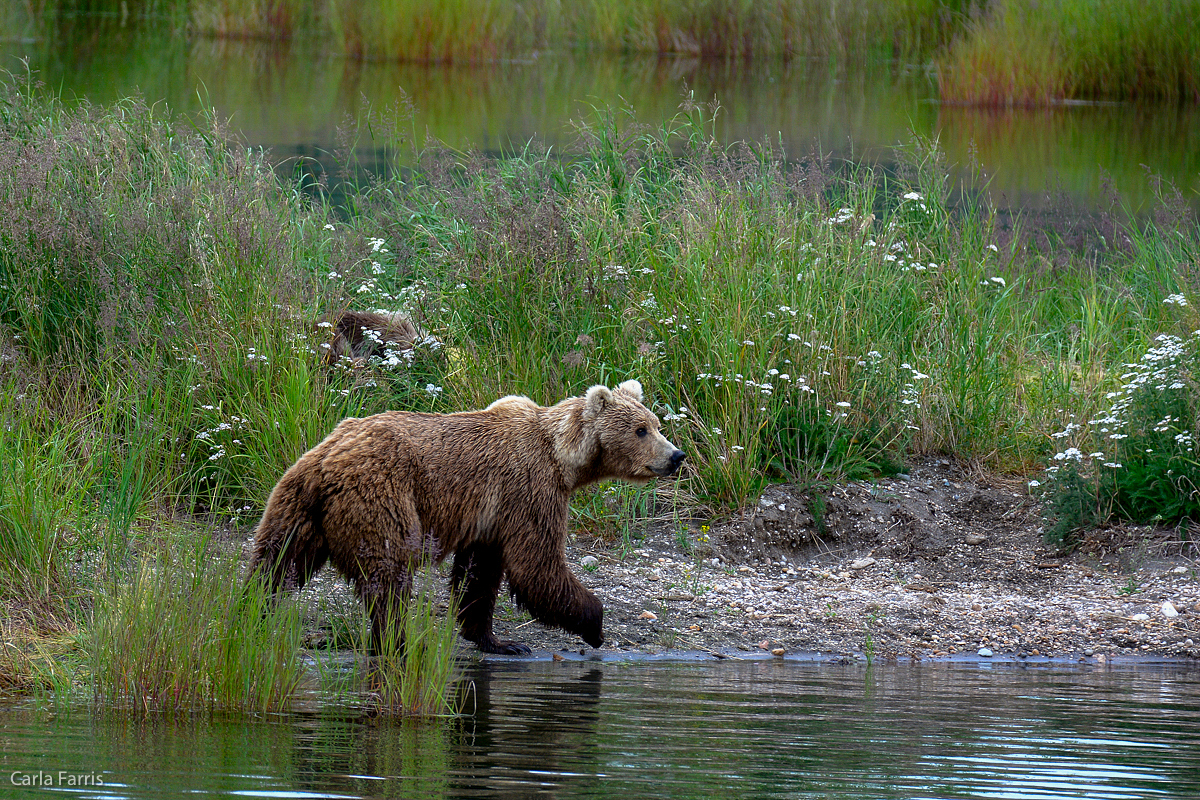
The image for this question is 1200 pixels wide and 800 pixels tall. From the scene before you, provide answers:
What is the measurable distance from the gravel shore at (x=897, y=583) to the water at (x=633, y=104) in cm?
687

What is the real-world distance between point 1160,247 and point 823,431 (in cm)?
497

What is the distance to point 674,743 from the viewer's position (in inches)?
204

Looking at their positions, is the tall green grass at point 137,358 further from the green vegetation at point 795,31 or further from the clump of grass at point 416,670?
the green vegetation at point 795,31

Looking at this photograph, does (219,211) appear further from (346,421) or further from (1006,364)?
(1006,364)

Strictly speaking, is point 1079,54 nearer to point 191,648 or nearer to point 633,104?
point 633,104

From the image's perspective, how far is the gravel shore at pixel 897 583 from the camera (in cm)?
738

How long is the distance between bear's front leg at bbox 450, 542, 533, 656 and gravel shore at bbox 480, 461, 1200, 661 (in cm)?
35

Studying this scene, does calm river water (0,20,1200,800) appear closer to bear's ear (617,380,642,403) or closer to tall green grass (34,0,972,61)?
bear's ear (617,380,642,403)

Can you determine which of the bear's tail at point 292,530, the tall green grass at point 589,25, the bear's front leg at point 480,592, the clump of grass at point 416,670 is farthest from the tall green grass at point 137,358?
the tall green grass at point 589,25

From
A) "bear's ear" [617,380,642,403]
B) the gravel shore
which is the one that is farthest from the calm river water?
"bear's ear" [617,380,642,403]

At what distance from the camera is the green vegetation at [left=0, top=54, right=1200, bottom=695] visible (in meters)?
8.27

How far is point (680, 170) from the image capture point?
10461 mm

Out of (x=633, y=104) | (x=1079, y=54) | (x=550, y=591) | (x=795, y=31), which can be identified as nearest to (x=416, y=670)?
(x=550, y=591)

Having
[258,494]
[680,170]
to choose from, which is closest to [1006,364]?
[680,170]
